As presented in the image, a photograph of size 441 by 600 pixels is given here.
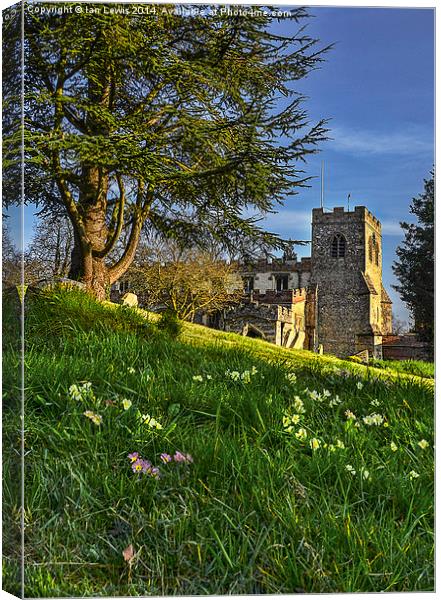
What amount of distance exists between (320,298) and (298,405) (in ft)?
2.08

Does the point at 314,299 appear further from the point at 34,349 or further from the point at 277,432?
the point at 34,349

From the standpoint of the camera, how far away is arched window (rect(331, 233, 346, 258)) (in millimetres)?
4094

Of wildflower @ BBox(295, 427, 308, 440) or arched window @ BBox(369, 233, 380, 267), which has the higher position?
arched window @ BBox(369, 233, 380, 267)

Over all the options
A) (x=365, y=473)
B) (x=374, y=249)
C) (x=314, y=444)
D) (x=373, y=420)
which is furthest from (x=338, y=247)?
(x=365, y=473)

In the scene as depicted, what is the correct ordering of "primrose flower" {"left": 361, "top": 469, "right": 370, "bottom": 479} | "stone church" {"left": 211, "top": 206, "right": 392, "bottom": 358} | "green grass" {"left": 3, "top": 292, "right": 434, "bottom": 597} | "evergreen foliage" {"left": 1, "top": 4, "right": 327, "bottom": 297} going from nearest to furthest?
"green grass" {"left": 3, "top": 292, "right": 434, "bottom": 597}
"primrose flower" {"left": 361, "top": 469, "right": 370, "bottom": 479}
"evergreen foliage" {"left": 1, "top": 4, "right": 327, "bottom": 297}
"stone church" {"left": 211, "top": 206, "right": 392, "bottom": 358}

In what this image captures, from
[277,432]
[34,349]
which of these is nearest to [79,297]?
[34,349]

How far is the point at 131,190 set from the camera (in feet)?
13.5

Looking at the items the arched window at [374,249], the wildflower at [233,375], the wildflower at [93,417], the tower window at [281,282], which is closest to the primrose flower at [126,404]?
the wildflower at [93,417]

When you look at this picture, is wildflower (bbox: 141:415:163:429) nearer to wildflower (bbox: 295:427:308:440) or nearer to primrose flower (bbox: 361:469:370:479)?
wildflower (bbox: 295:427:308:440)

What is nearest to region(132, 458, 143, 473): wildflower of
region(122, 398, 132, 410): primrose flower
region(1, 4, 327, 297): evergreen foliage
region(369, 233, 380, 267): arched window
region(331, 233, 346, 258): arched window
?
region(122, 398, 132, 410): primrose flower

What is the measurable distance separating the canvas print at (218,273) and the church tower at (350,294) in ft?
0.04

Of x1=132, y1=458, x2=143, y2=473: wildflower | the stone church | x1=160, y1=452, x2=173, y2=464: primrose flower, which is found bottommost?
x1=132, y1=458, x2=143, y2=473: wildflower

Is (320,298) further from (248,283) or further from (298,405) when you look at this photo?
(298,405)

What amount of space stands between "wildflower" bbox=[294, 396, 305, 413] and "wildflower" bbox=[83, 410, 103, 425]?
1.03m
